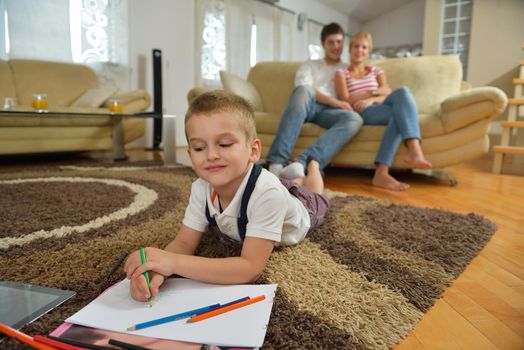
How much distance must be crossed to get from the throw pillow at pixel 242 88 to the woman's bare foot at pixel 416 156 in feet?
3.83

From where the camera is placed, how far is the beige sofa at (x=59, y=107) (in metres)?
2.45

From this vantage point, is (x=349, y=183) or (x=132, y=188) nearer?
(x=132, y=188)

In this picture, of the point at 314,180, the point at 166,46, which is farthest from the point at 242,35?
the point at 314,180

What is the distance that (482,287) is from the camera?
0.77m

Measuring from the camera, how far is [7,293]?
2.13ft

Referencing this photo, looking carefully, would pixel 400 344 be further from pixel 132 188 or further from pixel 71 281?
pixel 132 188

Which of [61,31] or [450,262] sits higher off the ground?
[61,31]

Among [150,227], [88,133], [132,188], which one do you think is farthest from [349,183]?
[88,133]

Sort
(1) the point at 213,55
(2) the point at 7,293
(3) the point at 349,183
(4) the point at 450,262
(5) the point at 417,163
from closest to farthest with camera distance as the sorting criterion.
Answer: (2) the point at 7,293 < (4) the point at 450,262 < (5) the point at 417,163 < (3) the point at 349,183 < (1) the point at 213,55

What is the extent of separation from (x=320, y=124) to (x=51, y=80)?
7.48 feet

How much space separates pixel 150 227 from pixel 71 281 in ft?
1.19

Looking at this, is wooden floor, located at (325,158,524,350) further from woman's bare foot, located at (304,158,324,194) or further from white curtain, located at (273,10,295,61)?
white curtain, located at (273,10,295,61)

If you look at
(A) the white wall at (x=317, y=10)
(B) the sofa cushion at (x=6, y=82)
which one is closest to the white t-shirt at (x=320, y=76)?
(B) the sofa cushion at (x=6, y=82)

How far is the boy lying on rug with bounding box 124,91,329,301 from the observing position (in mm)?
646
